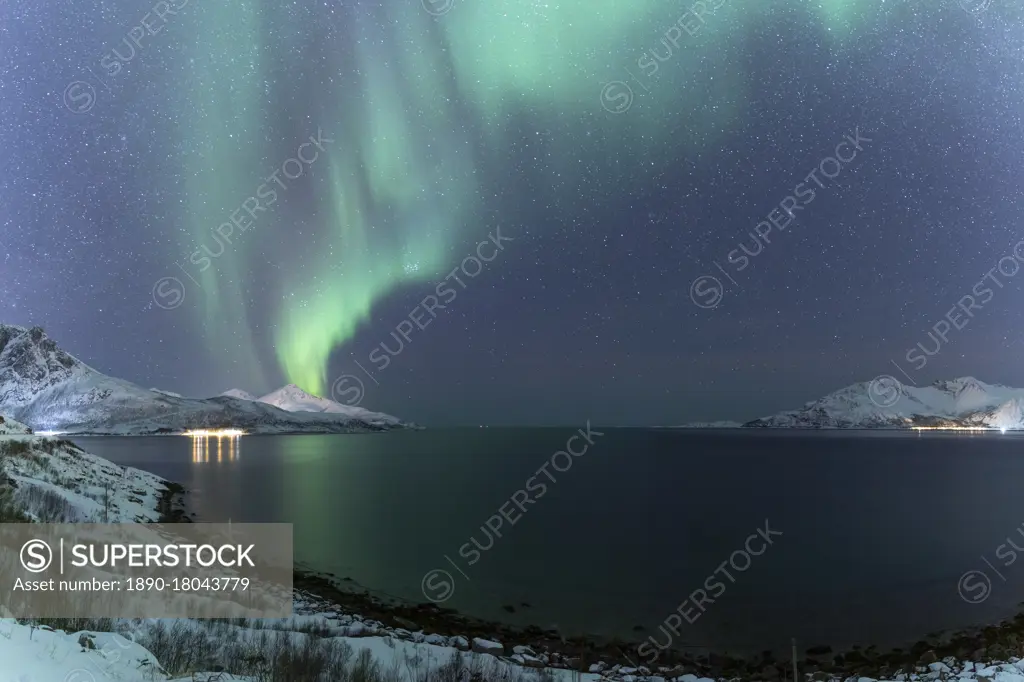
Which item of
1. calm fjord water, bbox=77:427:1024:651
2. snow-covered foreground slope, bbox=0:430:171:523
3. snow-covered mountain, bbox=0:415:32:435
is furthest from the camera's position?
snow-covered mountain, bbox=0:415:32:435

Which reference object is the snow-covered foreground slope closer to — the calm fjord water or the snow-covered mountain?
the snow-covered mountain

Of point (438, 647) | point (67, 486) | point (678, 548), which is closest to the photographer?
point (438, 647)

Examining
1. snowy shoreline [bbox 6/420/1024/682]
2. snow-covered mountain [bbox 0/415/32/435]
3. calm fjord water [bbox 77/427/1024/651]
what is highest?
snow-covered mountain [bbox 0/415/32/435]

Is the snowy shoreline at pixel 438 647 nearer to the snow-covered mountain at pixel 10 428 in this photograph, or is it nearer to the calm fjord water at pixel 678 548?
the calm fjord water at pixel 678 548

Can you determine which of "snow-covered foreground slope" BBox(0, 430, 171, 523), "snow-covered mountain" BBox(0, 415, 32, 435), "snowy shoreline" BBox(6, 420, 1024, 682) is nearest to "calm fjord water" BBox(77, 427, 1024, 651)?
"snowy shoreline" BBox(6, 420, 1024, 682)

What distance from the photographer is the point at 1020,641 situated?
63.9 ft

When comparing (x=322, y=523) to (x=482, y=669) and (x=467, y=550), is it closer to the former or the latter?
(x=467, y=550)

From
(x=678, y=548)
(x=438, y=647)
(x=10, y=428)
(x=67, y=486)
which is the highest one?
(x=10, y=428)

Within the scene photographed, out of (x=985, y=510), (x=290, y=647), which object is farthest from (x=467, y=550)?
(x=985, y=510)

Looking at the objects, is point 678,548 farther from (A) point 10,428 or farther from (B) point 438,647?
(A) point 10,428

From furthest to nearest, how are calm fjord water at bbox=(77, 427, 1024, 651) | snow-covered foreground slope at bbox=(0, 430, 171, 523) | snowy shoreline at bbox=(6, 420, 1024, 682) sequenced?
calm fjord water at bbox=(77, 427, 1024, 651) < snow-covered foreground slope at bbox=(0, 430, 171, 523) < snowy shoreline at bbox=(6, 420, 1024, 682)

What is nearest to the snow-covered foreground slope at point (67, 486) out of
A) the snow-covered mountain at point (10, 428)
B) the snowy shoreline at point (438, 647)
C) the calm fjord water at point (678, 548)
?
the snowy shoreline at point (438, 647)

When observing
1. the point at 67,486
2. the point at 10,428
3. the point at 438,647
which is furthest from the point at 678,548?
the point at 10,428

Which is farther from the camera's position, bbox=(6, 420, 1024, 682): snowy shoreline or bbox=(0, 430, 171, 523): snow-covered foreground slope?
bbox=(0, 430, 171, 523): snow-covered foreground slope
